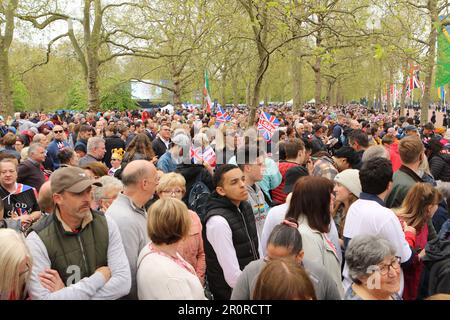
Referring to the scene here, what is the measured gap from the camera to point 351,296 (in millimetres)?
2805

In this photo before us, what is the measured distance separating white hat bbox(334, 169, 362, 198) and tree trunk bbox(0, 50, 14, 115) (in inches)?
698

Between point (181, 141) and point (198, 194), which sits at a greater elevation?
point (181, 141)

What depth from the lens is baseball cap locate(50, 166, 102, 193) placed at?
313 cm

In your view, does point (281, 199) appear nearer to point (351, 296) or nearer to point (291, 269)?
point (351, 296)

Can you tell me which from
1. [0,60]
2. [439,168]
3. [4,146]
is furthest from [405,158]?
[0,60]

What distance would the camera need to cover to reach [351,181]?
414cm

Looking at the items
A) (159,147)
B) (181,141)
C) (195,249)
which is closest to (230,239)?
(195,249)

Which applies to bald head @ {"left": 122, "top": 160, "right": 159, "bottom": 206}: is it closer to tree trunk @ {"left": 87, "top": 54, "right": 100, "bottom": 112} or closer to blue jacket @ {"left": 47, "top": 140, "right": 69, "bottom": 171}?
blue jacket @ {"left": 47, "top": 140, "right": 69, "bottom": 171}

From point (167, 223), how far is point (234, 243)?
0.93 meters

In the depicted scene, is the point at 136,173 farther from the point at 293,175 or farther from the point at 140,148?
the point at 140,148

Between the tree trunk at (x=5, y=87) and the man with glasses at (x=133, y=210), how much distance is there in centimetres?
1696

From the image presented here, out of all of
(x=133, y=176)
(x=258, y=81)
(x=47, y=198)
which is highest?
(x=258, y=81)

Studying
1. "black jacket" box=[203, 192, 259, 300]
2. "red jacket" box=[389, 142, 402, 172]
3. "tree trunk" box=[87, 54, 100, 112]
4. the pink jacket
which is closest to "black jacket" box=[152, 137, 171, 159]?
"red jacket" box=[389, 142, 402, 172]

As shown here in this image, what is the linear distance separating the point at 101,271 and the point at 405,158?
3.75 metres
